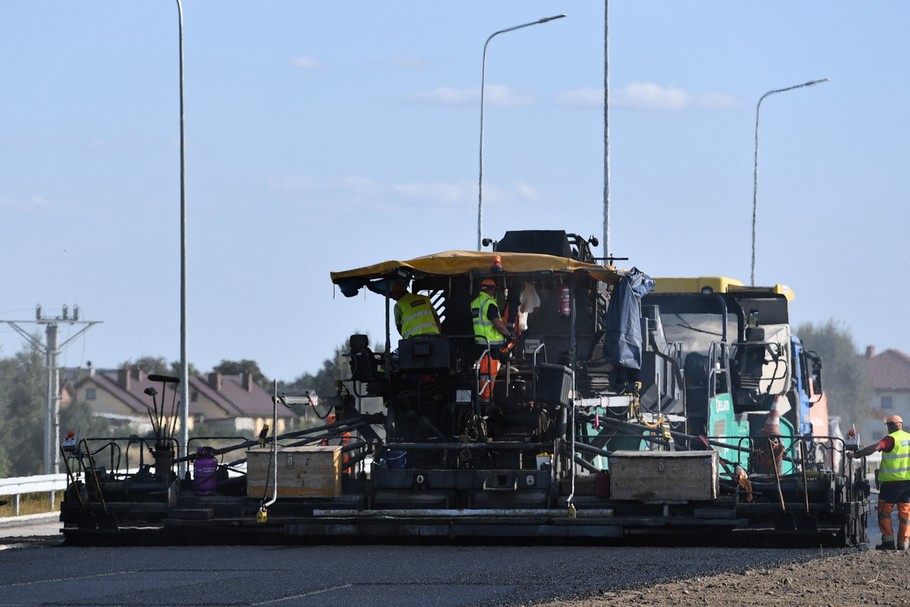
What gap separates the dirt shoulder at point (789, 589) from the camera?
12.6 meters

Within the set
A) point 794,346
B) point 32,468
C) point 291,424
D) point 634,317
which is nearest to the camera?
point 634,317

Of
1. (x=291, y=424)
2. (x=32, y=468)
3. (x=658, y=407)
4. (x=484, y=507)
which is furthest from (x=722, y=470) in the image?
(x=291, y=424)

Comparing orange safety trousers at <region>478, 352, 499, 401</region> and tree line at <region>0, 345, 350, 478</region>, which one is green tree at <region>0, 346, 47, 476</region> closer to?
tree line at <region>0, 345, 350, 478</region>

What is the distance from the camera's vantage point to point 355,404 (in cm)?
1989

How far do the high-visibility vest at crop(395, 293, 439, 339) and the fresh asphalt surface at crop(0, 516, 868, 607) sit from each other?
7.92ft

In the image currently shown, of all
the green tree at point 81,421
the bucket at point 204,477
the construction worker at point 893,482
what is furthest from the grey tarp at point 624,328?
the green tree at point 81,421

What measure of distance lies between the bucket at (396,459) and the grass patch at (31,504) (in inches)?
422

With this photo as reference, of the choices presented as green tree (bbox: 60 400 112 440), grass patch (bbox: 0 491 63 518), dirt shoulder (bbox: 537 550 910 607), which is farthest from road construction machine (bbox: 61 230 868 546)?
green tree (bbox: 60 400 112 440)

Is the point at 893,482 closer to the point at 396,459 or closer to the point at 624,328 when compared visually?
the point at 624,328

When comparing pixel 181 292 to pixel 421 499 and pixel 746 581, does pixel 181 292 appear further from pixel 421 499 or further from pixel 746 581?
pixel 746 581

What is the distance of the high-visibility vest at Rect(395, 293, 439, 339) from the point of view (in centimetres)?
1862

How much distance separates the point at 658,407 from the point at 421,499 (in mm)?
3614

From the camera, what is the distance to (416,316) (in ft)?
61.3

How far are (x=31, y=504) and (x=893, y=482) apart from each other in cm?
1613
